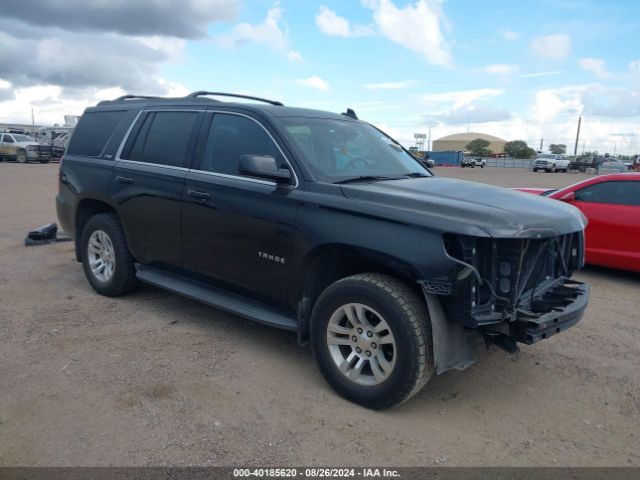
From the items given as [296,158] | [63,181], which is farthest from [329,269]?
[63,181]

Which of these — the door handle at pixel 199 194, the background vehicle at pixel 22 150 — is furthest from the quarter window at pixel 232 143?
the background vehicle at pixel 22 150

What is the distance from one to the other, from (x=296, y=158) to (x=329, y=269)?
86 centimetres

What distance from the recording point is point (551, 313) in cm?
356

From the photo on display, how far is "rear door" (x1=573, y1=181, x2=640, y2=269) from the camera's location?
706cm

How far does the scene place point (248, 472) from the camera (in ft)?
9.69

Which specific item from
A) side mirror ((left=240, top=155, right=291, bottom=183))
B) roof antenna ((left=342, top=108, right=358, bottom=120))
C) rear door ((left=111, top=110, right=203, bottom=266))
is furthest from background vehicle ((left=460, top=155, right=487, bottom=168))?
side mirror ((left=240, top=155, right=291, bottom=183))

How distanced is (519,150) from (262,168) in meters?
116

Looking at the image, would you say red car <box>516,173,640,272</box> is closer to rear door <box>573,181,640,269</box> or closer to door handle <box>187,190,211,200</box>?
rear door <box>573,181,640,269</box>

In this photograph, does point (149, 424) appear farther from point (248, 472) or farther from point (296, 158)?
point (296, 158)

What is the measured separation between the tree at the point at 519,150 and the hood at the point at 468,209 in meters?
108

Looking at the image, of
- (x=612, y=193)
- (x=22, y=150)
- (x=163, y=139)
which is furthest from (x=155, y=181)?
(x=22, y=150)

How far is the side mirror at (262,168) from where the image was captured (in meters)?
3.96

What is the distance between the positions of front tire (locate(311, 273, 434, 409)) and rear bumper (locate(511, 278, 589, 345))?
1.92ft

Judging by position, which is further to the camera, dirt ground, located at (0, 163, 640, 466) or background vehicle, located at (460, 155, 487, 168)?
background vehicle, located at (460, 155, 487, 168)
